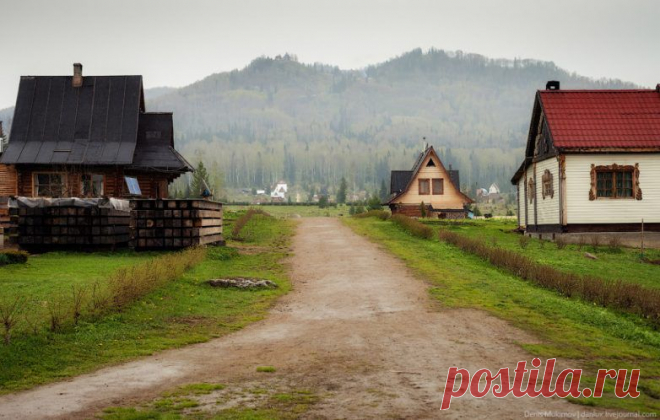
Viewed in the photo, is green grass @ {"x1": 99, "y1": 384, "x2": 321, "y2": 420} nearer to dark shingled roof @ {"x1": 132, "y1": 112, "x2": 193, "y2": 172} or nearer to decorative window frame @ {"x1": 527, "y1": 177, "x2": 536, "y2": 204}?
dark shingled roof @ {"x1": 132, "y1": 112, "x2": 193, "y2": 172}

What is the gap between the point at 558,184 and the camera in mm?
33125

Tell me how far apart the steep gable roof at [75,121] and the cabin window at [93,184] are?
1598 millimetres

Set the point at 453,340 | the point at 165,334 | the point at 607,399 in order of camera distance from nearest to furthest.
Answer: the point at 607,399, the point at 453,340, the point at 165,334

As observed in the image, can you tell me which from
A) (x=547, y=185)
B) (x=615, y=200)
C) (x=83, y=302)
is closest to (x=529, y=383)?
(x=83, y=302)

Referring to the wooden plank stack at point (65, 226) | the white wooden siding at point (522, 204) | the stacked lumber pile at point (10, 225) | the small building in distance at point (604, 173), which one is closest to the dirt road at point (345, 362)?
the wooden plank stack at point (65, 226)

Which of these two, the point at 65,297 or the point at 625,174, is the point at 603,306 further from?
the point at 625,174

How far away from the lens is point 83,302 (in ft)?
43.7

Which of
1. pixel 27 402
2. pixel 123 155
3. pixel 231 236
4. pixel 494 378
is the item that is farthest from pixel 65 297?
pixel 123 155

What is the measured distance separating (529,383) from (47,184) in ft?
110

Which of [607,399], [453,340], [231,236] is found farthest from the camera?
[231,236]

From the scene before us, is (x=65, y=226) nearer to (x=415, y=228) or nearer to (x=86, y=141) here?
(x=86, y=141)

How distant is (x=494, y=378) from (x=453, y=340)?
8.84 ft

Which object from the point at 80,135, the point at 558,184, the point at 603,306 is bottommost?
the point at 603,306

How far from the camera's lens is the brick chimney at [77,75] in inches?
1487
